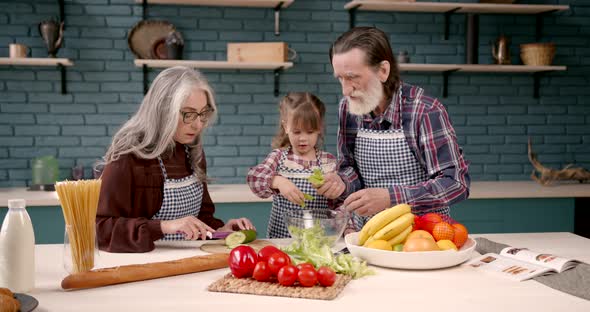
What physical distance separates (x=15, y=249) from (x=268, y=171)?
1485 millimetres

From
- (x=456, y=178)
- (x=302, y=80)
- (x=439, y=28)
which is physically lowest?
(x=456, y=178)

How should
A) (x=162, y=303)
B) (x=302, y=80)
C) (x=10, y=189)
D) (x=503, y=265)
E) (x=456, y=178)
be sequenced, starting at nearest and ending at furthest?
1. (x=162, y=303)
2. (x=503, y=265)
3. (x=456, y=178)
4. (x=10, y=189)
5. (x=302, y=80)

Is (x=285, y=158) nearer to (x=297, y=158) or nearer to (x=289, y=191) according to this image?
(x=297, y=158)

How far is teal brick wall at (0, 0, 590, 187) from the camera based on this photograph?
4.50 meters

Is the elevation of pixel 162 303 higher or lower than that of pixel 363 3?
lower

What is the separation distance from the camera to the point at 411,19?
15.9 ft

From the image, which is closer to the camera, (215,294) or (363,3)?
(215,294)

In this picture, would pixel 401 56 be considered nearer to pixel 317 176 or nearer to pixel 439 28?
pixel 439 28

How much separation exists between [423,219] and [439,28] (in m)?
3.18

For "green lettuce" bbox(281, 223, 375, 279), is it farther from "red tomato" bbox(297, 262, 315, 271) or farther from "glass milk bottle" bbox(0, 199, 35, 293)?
"glass milk bottle" bbox(0, 199, 35, 293)

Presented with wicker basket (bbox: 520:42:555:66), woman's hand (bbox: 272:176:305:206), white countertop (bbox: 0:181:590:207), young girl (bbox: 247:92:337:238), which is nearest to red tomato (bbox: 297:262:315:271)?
woman's hand (bbox: 272:176:305:206)

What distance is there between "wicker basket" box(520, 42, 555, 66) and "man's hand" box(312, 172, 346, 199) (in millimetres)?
2731

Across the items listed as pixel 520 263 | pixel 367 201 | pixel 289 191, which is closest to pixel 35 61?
pixel 289 191

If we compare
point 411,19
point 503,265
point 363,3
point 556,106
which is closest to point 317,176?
point 503,265
